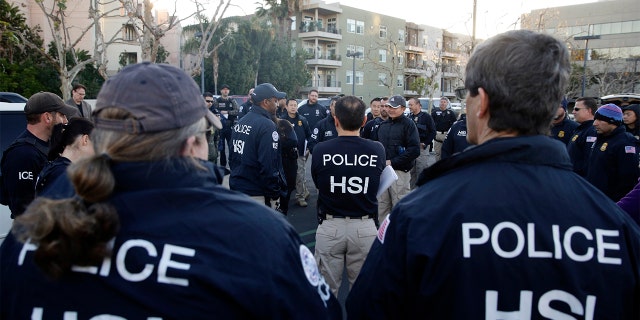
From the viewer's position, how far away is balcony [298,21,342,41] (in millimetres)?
48094

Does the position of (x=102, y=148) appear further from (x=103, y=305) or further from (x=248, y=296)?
(x=248, y=296)

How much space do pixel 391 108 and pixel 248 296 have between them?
20.4ft

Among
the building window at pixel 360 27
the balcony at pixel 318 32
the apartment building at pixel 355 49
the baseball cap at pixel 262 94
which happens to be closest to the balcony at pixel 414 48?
the apartment building at pixel 355 49

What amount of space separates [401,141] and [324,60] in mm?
43735

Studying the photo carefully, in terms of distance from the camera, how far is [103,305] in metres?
1.28

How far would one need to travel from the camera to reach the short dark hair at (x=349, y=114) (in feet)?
13.6

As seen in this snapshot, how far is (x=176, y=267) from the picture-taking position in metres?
1.27

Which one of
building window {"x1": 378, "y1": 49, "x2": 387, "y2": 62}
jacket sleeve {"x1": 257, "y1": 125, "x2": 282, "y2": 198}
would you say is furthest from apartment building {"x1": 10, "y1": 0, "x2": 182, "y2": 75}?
building window {"x1": 378, "y1": 49, "x2": 387, "y2": 62}

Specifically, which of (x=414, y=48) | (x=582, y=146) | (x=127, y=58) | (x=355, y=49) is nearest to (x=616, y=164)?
(x=582, y=146)

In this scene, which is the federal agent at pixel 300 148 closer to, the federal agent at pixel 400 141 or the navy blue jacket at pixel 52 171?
the federal agent at pixel 400 141

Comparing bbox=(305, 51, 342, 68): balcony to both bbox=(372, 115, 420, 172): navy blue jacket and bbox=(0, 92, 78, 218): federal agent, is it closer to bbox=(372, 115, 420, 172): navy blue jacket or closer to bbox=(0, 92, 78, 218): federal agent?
bbox=(372, 115, 420, 172): navy blue jacket

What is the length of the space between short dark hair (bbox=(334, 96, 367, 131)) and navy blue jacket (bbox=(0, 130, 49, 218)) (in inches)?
97.9

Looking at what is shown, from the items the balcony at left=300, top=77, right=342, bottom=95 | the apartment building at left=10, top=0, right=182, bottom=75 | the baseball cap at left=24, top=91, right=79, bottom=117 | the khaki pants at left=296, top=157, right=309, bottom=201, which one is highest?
the apartment building at left=10, top=0, right=182, bottom=75

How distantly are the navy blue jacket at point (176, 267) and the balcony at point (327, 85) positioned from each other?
4763cm
